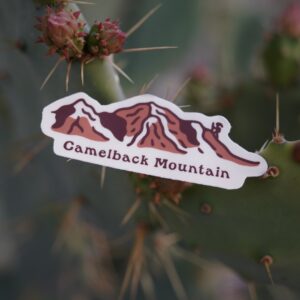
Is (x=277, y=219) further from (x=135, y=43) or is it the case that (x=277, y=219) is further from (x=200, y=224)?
(x=135, y=43)

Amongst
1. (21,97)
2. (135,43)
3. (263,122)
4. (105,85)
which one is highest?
(135,43)

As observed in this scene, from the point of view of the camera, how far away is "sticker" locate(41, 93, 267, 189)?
682 mm

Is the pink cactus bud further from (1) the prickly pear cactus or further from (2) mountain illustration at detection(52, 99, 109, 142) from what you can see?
(2) mountain illustration at detection(52, 99, 109, 142)

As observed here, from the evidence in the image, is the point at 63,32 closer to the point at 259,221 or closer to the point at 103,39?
the point at 103,39

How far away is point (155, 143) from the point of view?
687mm

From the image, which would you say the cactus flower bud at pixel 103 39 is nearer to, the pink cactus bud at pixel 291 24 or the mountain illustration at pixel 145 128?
the mountain illustration at pixel 145 128

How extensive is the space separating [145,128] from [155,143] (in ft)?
0.06

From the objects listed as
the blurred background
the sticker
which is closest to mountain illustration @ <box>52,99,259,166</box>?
the sticker

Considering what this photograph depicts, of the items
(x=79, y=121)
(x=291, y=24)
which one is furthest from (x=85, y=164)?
(x=291, y=24)

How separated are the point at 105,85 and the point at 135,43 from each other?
0.66m

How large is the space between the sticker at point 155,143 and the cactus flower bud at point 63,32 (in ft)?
0.25

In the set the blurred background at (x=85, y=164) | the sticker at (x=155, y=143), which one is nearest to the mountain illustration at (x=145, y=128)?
the sticker at (x=155, y=143)

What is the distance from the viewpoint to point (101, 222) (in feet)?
3.66

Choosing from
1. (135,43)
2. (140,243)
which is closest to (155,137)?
(140,243)
